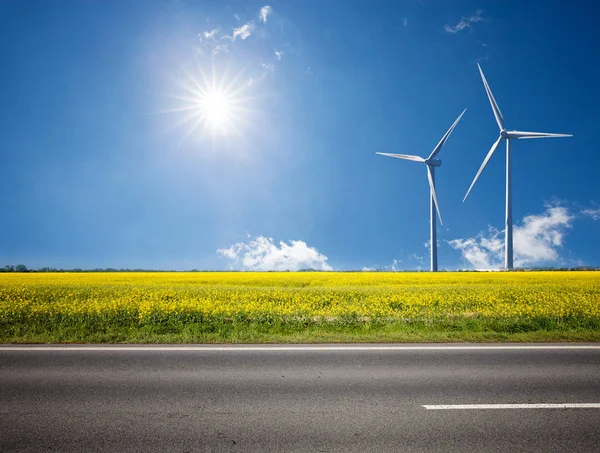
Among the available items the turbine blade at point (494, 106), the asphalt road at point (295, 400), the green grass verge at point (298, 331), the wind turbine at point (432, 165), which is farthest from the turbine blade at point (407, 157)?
the asphalt road at point (295, 400)

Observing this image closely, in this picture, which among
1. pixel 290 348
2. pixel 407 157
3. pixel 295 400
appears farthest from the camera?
pixel 407 157

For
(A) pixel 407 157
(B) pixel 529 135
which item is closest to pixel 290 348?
(A) pixel 407 157

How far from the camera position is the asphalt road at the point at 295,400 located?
4895 mm

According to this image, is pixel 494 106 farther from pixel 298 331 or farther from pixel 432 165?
pixel 298 331

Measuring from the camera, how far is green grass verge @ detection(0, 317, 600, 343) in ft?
35.5

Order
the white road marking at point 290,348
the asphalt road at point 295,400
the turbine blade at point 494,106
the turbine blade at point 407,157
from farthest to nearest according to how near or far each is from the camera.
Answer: the turbine blade at point 407,157 < the turbine blade at point 494,106 < the white road marking at point 290,348 < the asphalt road at point 295,400

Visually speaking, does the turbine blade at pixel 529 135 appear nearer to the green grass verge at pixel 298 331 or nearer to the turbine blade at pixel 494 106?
the turbine blade at pixel 494 106

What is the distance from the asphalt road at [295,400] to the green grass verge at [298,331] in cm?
150

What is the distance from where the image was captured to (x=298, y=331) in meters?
11.9

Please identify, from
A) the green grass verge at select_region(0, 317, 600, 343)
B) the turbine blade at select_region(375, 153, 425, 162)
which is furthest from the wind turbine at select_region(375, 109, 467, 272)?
the green grass verge at select_region(0, 317, 600, 343)

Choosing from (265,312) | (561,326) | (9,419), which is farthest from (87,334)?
(561,326)

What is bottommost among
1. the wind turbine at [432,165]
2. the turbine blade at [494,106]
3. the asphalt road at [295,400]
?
the asphalt road at [295,400]

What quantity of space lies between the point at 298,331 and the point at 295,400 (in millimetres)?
5701

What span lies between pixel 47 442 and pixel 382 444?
4.24m
